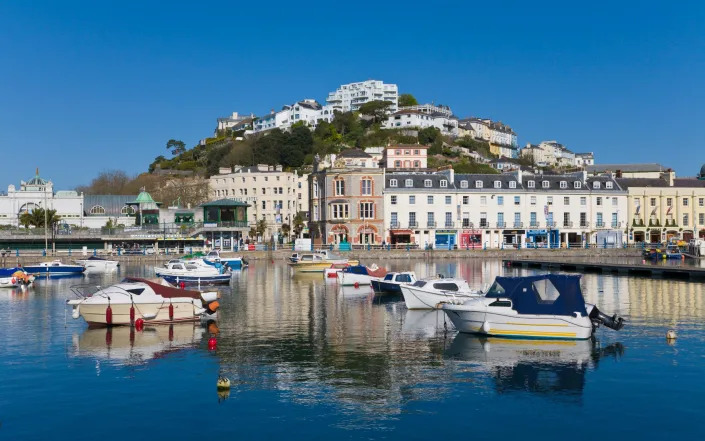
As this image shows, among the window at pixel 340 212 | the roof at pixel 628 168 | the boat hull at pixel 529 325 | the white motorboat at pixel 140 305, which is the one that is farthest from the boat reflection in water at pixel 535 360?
the roof at pixel 628 168

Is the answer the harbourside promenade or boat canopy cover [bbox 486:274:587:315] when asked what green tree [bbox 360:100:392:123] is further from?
boat canopy cover [bbox 486:274:587:315]

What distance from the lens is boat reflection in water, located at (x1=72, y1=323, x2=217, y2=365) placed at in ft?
92.8

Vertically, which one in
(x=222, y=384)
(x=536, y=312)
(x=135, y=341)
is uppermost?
(x=536, y=312)

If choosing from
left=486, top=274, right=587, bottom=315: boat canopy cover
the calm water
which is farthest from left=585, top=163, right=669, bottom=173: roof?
left=486, top=274, right=587, bottom=315: boat canopy cover

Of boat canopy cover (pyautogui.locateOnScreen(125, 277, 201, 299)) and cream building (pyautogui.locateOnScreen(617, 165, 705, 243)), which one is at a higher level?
cream building (pyautogui.locateOnScreen(617, 165, 705, 243))

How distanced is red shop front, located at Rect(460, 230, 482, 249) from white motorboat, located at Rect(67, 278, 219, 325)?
69.9 m

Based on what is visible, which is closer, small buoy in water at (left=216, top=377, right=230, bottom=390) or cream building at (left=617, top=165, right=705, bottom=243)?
small buoy in water at (left=216, top=377, right=230, bottom=390)

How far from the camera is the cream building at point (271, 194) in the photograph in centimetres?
12712

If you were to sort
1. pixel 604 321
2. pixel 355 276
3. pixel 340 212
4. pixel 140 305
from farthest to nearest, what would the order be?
pixel 340 212, pixel 355 276, pixel 140 305, pixel 604 321

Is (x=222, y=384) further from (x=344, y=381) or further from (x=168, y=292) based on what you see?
(x=168, y=292)

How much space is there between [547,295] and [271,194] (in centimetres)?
9982

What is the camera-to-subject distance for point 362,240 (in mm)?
99875

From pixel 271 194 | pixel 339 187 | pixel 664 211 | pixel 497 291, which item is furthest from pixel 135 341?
pixel 664 211

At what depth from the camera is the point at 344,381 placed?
23.7 meters
